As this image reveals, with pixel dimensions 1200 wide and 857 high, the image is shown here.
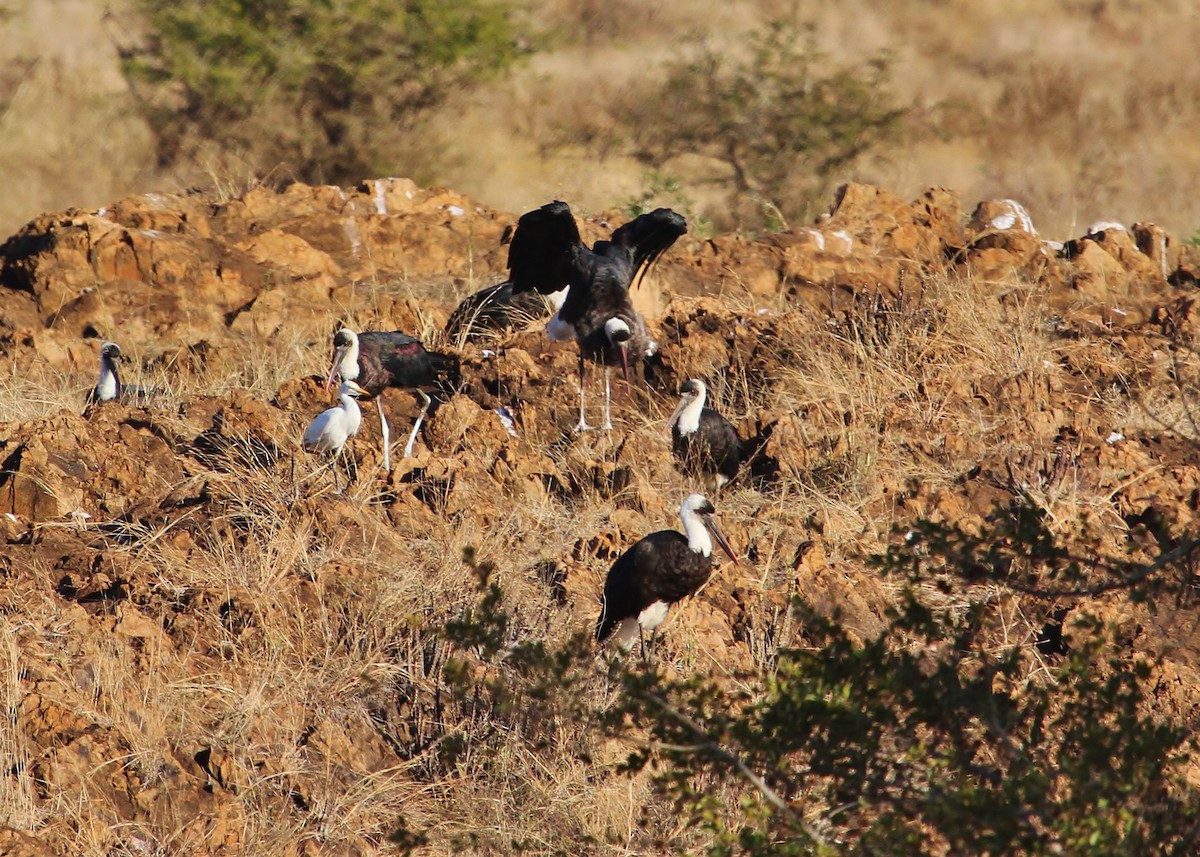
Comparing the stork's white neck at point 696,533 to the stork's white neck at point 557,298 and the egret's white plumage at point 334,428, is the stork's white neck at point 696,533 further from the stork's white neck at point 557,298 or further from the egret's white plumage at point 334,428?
the stork's white neck at point 557,298

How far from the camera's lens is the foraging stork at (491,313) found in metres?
10.2

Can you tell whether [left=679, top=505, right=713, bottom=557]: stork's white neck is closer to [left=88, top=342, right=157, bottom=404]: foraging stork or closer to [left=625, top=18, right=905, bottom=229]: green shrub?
[left=88, top=342, right=157, bottom=404]: foraging stork

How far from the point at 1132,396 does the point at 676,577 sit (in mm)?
3692

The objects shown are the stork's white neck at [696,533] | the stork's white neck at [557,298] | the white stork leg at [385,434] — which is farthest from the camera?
the stork's white neck at [557,298]

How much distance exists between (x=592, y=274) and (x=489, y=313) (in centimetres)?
96

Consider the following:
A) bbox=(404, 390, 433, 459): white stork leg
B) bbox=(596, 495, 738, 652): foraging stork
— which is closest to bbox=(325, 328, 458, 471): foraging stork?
bbox=(404, 390, 433, 459): white stork leg

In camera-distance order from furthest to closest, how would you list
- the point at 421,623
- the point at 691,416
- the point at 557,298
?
the point at 557,298 < the point at 691,416 < the point at 421,623

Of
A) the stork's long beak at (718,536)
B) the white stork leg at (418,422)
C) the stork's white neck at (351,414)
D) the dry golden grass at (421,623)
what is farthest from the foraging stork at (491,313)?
the stork's long beak at (718,536)

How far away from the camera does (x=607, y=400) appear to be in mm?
9188

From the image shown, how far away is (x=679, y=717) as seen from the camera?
3551 mm

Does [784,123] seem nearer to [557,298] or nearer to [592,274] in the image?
[557,298]

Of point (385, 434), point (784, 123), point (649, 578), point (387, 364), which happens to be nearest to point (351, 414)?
point (385, 434)

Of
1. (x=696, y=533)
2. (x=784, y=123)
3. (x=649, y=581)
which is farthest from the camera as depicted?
(x=784, y=123)

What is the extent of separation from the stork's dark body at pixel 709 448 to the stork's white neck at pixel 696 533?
4.61 ft
